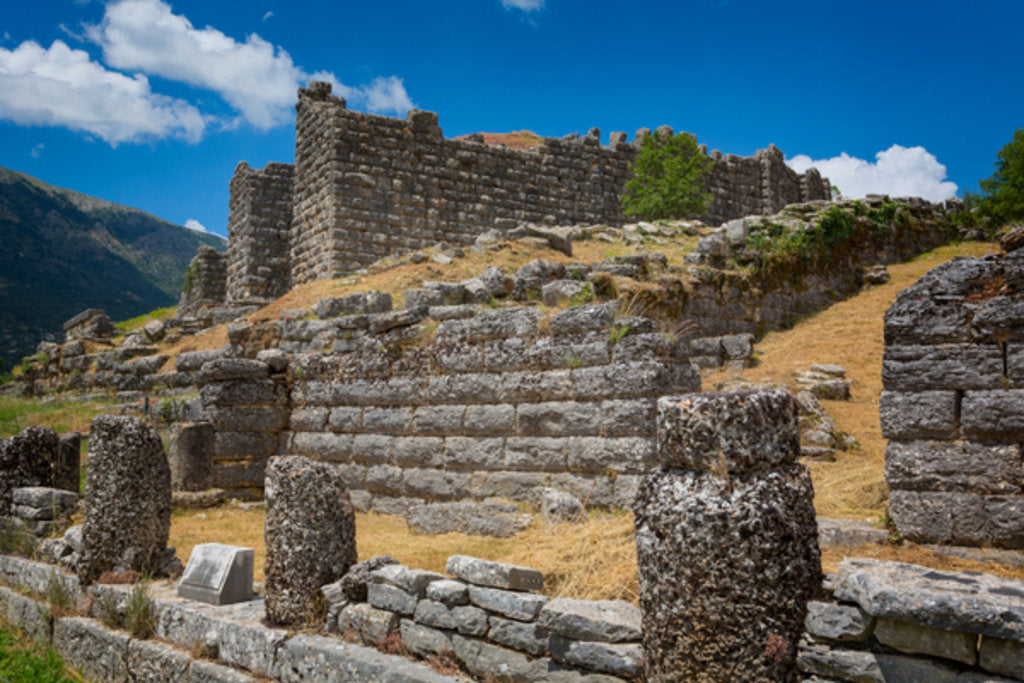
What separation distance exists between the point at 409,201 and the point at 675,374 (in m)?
11.7

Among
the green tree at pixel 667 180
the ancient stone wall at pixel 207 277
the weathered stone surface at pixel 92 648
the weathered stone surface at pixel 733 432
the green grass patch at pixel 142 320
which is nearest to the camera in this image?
the weathered stone surface at pixel 733 432

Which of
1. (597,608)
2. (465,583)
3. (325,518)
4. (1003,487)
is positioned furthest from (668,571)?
(1003,487)

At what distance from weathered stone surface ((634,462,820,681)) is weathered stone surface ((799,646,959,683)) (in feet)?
0.26

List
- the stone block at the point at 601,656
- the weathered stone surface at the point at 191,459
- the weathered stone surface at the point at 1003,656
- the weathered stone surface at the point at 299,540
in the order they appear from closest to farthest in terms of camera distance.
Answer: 1. the weathered stone surface at the point at 1003,656
2. the stone block at the point at 601,656
3. the weathered stone surface at the point at 299,540
4. the weathered stone surface at the point at 191,459

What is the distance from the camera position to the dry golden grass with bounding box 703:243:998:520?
6754 mm

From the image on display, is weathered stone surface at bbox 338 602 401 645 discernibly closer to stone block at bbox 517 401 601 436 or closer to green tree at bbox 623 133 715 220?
stone block at bbox 517 401 601 436

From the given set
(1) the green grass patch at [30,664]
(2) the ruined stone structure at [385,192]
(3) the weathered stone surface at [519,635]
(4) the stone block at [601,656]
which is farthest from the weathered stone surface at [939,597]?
(2) the ruined stone structure at [385,192]

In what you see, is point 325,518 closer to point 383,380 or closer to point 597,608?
point 597,608

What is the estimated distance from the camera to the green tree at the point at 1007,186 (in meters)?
17.0

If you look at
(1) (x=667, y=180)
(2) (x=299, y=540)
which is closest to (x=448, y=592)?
(2) (x=299, y=540)

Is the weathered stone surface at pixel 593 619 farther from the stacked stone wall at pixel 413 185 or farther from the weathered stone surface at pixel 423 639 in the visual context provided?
the stacked stone wall at pixel 413 185

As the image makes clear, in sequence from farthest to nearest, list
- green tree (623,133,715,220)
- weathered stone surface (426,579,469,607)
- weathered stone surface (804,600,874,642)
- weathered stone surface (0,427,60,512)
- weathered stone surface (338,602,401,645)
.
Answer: green tree (623,133,715,220), weathered stone surface (0,427,60,512), weathered stone surface (338,602,401,645), weathered stone surface (426,579,469,607), weathered stone surface (804,600,874,642)

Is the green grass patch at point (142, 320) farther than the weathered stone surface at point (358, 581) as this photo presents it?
Yes

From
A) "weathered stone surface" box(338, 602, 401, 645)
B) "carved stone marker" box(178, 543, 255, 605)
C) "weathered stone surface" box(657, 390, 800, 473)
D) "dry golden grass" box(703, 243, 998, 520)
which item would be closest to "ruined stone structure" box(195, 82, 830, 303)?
"dry golden grass" box(703, 243, 998, 520)
